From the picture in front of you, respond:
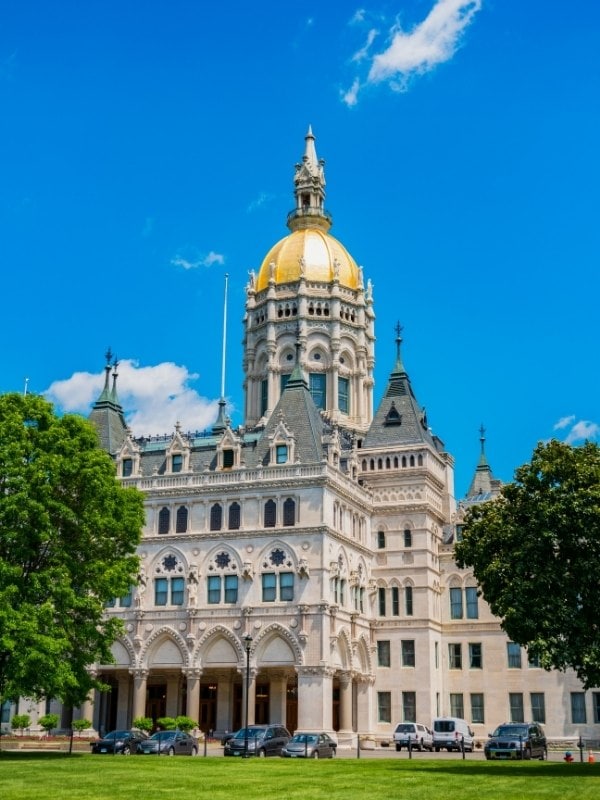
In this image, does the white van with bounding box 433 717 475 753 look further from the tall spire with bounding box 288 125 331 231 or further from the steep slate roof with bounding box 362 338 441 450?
the tall spire with bounding box 288 125 331 231

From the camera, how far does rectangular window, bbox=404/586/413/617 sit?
265 feet

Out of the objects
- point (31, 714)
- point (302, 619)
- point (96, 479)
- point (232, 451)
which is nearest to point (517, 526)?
point (96, 479)

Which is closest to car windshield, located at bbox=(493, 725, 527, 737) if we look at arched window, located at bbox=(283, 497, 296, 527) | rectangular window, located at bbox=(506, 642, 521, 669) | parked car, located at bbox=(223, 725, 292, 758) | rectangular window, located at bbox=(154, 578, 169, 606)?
parked car, located at bbox=(223, 725, 292, 758)

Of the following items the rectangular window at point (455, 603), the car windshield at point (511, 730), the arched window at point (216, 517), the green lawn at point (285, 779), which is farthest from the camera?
→ the rectangular window at point (455, 603)

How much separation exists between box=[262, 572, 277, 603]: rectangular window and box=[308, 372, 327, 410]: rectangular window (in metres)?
29.2

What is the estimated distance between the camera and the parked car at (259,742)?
52.2 m

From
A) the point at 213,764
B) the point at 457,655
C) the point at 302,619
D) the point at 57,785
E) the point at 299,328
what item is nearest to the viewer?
the point at 57,785

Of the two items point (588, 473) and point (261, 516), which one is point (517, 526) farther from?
point (261, 516)

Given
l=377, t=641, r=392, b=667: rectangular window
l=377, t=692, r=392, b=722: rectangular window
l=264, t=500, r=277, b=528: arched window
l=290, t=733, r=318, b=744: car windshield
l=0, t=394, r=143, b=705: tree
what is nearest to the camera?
l=0, t=394, r=143, b=705: tree

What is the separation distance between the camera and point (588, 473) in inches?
1770

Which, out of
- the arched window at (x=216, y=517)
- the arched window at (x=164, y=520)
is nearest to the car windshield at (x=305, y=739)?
the arched window at (x=216, y=517)

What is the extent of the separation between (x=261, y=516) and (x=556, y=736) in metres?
27.8

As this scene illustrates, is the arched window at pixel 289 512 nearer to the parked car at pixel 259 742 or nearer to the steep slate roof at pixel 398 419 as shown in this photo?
the steep slate roof at pixel 398 419

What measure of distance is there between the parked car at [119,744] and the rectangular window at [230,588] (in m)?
16.8
